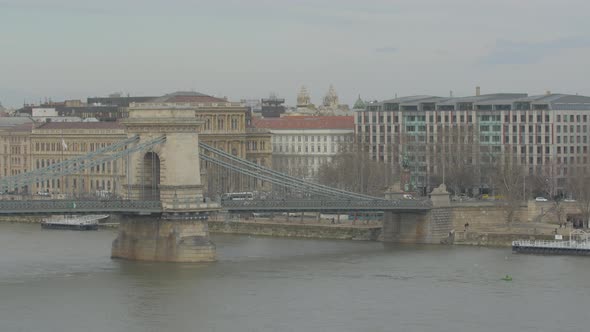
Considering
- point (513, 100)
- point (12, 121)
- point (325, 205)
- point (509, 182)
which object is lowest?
point (325, 205)

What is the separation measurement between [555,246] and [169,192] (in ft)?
56.4

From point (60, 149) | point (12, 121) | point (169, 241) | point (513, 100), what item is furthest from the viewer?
point (12, 121)

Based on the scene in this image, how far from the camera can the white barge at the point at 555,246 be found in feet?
244

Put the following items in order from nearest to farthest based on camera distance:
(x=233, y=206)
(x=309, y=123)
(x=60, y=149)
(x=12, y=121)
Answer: (x=233, y=206), (x=60, y=149), (x=309, y=123), (x=12, y=121)

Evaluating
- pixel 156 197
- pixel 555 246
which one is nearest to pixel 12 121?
pixel 156 197

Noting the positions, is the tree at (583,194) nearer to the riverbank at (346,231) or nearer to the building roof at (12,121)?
the riverbank at (346,231)

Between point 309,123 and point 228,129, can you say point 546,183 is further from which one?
point 309,123

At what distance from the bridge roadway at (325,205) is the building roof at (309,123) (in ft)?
121

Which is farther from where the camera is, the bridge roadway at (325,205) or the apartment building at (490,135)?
the apartment building at (490,135)

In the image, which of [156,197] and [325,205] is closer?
[156,197]

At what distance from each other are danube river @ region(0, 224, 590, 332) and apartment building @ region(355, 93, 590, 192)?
26.1 metres

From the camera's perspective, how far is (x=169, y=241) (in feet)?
231

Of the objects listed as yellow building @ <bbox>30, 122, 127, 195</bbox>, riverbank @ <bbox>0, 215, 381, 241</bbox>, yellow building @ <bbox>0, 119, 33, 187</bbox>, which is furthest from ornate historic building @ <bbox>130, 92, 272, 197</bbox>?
yellow building @ <bbox>0, 119, 33, 187</bbox>

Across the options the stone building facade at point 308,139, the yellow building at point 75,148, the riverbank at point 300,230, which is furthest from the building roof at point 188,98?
the riverbank at point 300,230
